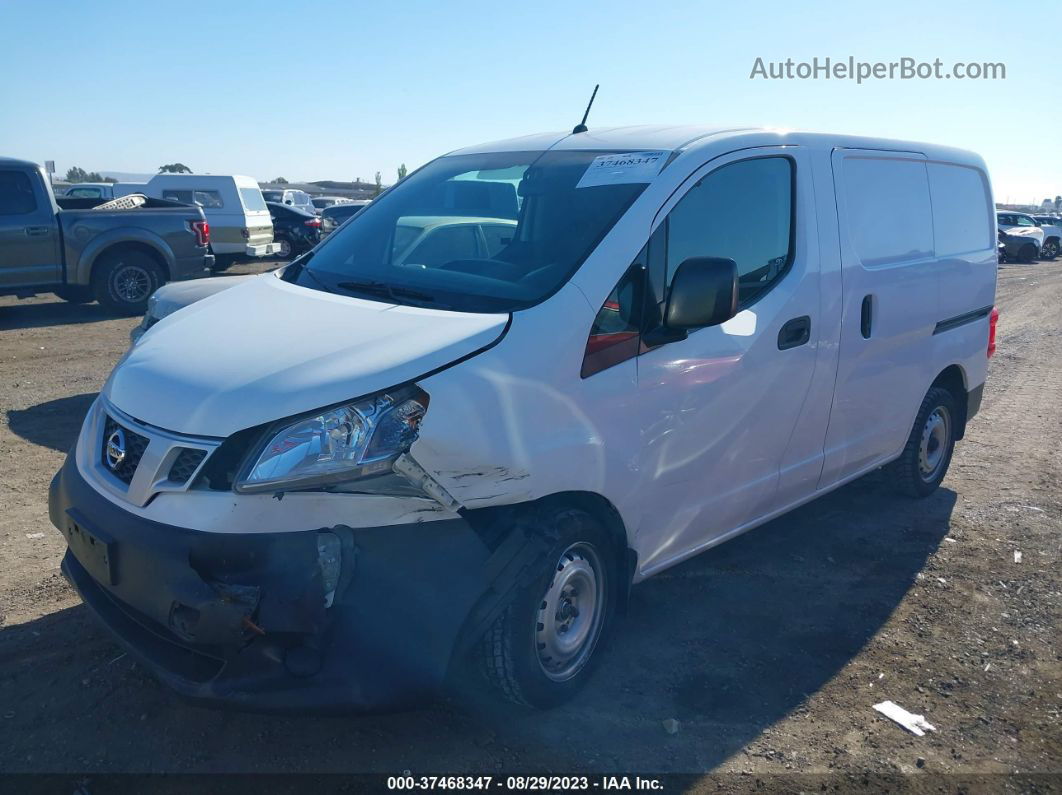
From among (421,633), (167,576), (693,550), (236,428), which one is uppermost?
(236,428)

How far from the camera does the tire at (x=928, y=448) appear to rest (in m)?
5.47

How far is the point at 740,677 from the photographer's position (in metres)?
3.60

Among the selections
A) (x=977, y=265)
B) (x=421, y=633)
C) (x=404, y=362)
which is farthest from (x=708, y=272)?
(x=977, y=265)

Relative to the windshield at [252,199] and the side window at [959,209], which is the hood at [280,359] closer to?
the side window at [959,209]

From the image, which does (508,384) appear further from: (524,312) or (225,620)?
(225,620)

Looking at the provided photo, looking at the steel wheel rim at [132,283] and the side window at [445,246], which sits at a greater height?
the side window at [445,246]

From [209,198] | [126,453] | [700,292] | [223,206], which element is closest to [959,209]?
[700,292]

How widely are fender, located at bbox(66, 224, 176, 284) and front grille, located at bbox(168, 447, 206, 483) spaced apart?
1069 centimetres

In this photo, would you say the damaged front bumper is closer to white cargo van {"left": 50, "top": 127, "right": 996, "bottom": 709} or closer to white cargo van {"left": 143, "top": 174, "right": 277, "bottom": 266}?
white cargo van {"left": 50, "top": 127, "right": 996, "bottom": 709}

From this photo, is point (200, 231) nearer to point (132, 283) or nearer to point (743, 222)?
point (132, 283)

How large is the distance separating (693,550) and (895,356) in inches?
71.5

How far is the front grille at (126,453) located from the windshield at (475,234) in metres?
1.02

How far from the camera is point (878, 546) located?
500 cm

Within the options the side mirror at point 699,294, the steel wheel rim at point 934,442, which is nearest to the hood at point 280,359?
the side mirror at point 699,294
